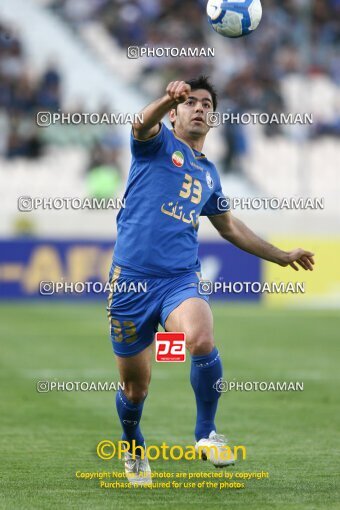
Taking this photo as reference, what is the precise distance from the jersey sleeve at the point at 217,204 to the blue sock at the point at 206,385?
998 mm

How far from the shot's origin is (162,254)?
6.32 metres

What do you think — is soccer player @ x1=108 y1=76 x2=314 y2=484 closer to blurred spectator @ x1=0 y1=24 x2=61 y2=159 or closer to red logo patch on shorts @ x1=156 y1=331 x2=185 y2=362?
red logo patch on shorts @ x1=156 y1=331 x2=185 y2=362

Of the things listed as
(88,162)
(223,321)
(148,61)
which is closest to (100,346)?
(223,321)

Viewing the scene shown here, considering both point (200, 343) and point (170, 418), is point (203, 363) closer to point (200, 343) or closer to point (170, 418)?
point (200, 343)

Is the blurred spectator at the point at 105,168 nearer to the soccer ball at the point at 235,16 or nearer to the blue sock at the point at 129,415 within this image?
the soccer ball at the point at 235,16

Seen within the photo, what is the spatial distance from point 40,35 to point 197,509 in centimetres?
2118

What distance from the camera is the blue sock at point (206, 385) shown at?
620 cm

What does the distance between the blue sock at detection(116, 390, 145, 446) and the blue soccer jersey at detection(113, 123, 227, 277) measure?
82 centimetres

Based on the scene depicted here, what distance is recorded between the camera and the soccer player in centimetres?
623

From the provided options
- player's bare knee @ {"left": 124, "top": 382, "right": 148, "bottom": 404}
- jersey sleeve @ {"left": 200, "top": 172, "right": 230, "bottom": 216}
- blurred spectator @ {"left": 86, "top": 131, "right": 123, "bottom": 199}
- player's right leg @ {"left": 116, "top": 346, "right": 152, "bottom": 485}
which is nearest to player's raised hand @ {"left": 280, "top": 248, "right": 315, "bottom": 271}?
jersey sleeve @ {"left": 200, "top": 172, "right": 230, "bottom": 216}

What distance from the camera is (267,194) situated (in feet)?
80.6

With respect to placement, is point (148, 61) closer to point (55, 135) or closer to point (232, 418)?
point (55, 135)

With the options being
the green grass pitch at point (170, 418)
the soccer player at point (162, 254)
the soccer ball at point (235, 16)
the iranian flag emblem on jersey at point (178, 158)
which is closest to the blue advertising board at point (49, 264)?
the green grass pitch at point (170, 418)

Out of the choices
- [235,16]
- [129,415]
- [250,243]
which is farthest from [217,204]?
[129,415]
